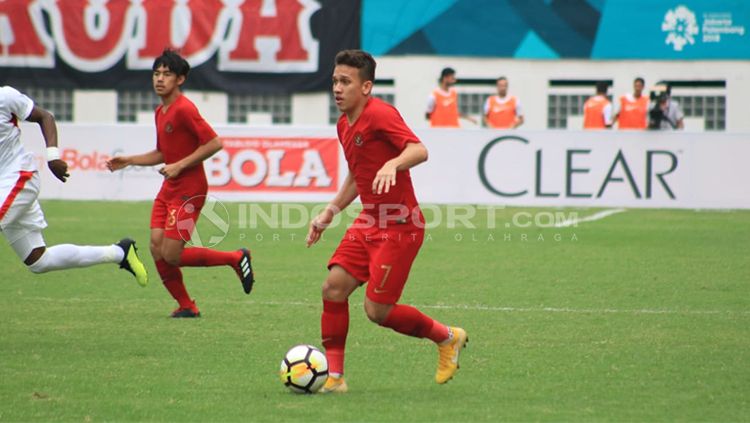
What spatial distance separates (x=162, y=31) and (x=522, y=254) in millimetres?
17492

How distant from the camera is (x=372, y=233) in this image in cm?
726

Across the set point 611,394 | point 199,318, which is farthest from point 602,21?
point 611,394

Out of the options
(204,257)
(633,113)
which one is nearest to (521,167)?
(633,113)

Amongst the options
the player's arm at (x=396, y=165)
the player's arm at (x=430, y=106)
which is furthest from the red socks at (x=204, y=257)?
the player's arm at (x=430, y=106)

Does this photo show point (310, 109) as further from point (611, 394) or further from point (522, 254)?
point (611, 394)

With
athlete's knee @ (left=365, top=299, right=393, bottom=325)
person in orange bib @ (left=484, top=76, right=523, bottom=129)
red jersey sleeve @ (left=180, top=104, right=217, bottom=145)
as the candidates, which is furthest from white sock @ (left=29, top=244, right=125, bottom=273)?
person in orange bib @ (left=484, top=76, right=523, bottom=129)

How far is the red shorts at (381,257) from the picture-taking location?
7160 millimetres

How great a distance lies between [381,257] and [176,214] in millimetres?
3342

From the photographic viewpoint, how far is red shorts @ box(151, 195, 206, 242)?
10.1m

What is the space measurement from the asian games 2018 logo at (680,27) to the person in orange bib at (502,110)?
789 centimetres

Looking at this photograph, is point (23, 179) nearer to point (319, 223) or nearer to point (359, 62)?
point (319, 223)

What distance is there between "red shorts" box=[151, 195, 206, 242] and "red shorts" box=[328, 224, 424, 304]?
3.05 metres

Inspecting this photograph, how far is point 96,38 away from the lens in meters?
30.9

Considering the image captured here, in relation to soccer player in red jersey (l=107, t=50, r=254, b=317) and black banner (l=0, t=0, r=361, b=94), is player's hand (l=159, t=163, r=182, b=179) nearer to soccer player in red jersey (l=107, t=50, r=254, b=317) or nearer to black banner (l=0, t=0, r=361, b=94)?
soccer player in red jersey (l=107, t=50, r=254, b=317)
